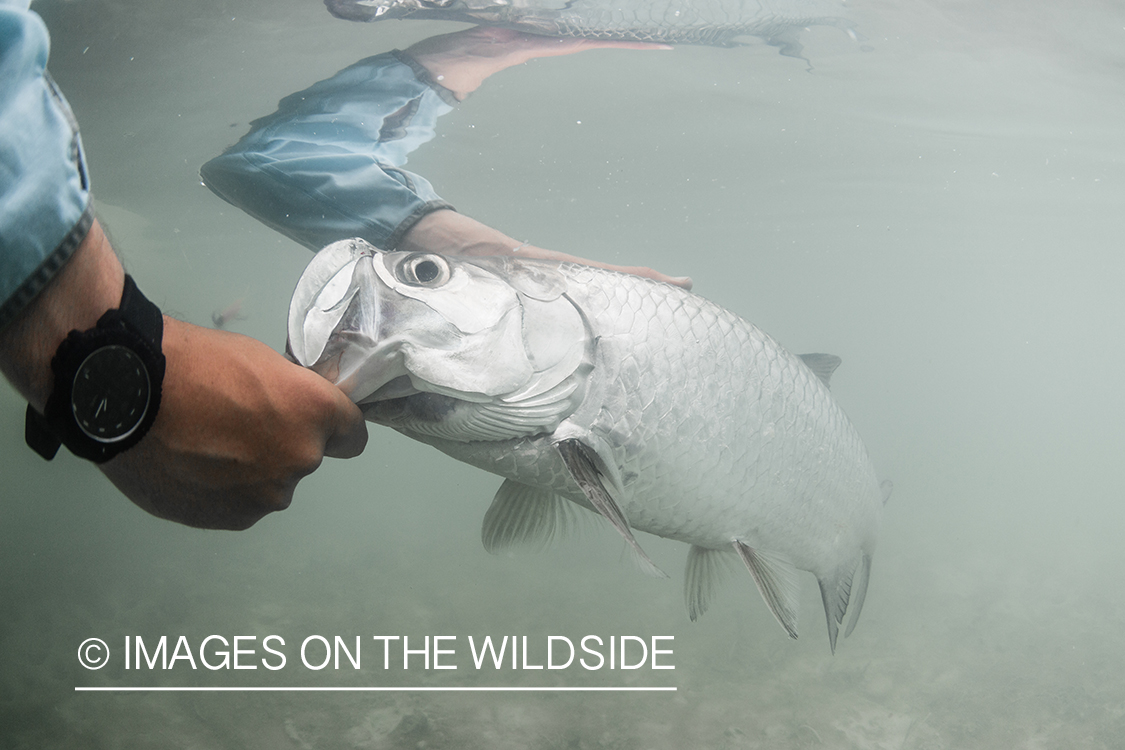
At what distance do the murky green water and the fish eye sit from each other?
0.63 metres

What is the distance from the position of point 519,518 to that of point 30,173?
197 centimetres

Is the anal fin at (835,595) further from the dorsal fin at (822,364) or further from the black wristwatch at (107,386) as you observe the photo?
the black wristwatch at (107,386)

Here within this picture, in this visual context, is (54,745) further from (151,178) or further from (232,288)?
(232,288)

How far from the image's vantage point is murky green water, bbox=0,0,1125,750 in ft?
21.5

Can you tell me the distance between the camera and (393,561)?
14633 mm

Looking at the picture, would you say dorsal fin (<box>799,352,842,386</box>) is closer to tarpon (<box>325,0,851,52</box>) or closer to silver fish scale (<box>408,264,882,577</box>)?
silver fish scale (<box>408,264,882,577</box>)

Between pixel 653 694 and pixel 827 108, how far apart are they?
38.3 ft

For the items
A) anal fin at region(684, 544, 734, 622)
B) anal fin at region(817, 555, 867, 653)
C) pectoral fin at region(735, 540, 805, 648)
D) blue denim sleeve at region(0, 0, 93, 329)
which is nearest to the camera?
blue denim sleeve at region(0, 0, 93, 329)

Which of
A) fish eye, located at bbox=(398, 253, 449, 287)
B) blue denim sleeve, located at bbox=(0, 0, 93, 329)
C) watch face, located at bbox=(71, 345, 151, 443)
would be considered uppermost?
blue denim sleeve, located at bbox=(0, 0, 93, 329)

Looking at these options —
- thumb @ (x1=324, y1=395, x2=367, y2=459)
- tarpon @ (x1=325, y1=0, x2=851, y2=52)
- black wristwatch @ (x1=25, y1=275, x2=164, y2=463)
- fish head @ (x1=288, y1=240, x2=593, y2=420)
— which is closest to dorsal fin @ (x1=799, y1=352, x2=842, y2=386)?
fish head @ (x1=288, y1=240, x2=593, y2=420)

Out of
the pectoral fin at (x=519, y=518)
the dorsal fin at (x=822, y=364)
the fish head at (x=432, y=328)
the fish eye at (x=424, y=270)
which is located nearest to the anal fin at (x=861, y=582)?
the dorsal fin at (x=822, y=364)

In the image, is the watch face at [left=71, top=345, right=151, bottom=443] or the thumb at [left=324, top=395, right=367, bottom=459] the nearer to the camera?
the watch face at [left=71, top=345, right=151, bottom=443]

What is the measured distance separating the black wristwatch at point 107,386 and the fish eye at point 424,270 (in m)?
0.74

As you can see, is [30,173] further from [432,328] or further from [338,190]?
[338,190]
